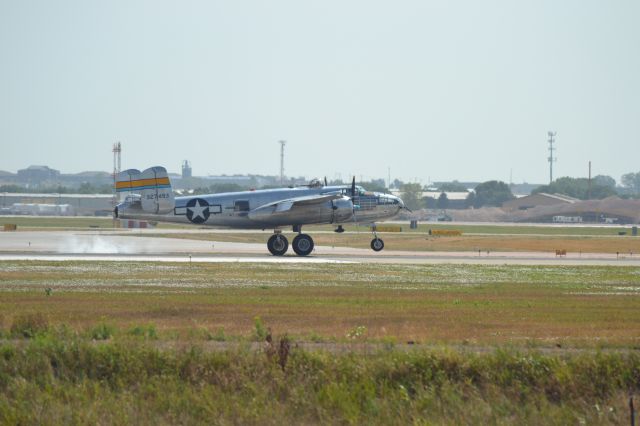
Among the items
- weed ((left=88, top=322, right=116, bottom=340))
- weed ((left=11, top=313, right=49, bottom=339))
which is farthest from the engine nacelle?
weed ((left=88, top=322, right=116, bottom=340))

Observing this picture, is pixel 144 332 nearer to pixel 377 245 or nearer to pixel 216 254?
pixel 216 254

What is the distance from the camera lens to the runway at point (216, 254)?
5444 cm

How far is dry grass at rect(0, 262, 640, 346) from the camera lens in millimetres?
25969

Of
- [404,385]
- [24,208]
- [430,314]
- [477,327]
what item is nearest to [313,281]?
[430,314]

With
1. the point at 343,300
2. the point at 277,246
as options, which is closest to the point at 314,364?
the point at 343,300

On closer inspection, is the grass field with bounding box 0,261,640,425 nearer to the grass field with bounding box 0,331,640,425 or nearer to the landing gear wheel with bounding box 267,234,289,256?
the grass field with bounding box 0,331,640,425

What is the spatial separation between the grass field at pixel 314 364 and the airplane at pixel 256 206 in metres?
24.9

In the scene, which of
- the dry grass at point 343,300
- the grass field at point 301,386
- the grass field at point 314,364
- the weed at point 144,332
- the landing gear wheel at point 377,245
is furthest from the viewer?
the landing gear wheel at point 377,245

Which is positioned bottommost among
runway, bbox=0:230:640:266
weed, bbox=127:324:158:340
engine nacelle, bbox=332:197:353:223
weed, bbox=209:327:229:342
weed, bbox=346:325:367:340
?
runway, bbox=0:230:640:266

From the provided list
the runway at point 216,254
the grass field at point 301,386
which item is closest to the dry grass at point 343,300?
the grass field at point 301,386

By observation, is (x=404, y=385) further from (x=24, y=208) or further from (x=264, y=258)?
(x=24, y=208)

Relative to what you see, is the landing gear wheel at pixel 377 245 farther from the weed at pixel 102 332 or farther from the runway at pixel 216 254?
the weed at pixel 102 332

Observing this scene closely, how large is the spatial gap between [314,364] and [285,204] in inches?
1499

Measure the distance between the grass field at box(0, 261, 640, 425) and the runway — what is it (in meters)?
23.2
